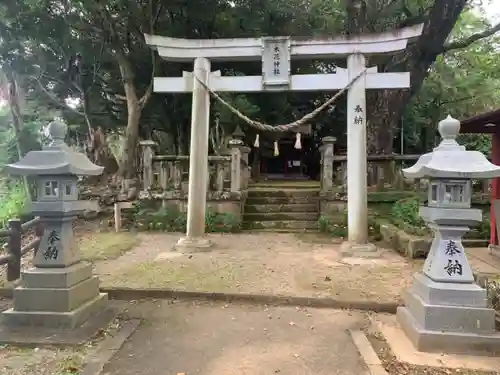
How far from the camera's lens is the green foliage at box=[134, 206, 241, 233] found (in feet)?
34.9

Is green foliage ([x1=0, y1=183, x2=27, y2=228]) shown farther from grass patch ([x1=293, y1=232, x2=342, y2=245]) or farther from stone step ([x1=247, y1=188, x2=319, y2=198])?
grass patch ([x1=293, y1=232, x2=342, y2=245])

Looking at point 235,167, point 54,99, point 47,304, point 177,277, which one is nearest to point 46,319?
point 47,304

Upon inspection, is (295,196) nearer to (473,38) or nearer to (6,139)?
(473,38)

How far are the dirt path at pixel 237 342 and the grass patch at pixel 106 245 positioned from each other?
279cm

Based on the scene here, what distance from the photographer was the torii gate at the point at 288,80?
7840 millimetres

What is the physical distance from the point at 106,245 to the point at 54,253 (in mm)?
4506

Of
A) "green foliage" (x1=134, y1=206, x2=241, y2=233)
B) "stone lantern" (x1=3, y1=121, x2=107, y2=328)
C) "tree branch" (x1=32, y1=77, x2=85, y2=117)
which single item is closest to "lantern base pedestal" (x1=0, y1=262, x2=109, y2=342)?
"stone lantern" (x1=3, y1=121, x2=107, y2=328)

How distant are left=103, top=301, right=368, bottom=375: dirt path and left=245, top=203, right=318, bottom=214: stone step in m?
6.59

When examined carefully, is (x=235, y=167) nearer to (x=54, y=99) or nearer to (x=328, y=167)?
(x=328, y=167)

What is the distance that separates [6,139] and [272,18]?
1235cm

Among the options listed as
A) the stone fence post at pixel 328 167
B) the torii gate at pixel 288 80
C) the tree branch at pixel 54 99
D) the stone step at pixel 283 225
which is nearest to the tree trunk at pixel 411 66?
the stone fence post at pixel 328 167

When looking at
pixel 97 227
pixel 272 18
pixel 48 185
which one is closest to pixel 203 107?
pixel 48 185

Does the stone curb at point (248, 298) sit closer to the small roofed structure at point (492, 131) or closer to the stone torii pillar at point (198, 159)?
the stone torii pillar at point (198, 159)

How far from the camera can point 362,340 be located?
4066 mm
